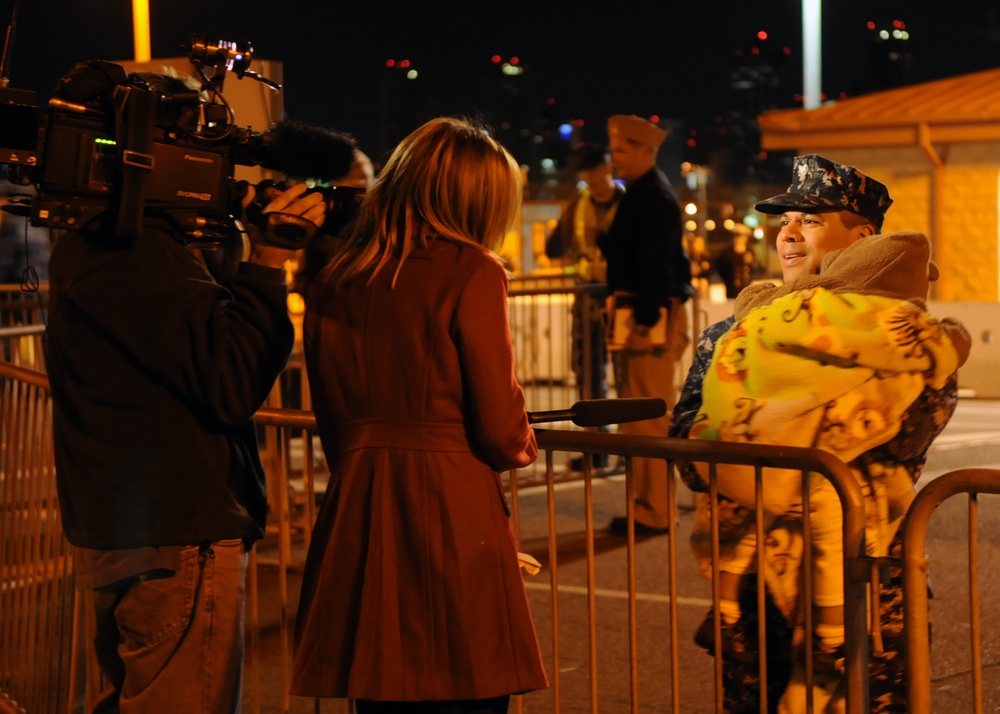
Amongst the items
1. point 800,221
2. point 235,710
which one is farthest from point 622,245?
point 235,710

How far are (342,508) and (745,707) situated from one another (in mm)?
1338

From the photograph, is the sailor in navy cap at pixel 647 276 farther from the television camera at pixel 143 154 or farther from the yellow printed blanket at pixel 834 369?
the television camera at pixel 143 154

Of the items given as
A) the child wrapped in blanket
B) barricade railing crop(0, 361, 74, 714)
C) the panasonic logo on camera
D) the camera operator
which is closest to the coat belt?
the camera operator

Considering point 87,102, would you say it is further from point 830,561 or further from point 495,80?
point 495,80

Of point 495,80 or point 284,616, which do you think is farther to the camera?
point 495,80

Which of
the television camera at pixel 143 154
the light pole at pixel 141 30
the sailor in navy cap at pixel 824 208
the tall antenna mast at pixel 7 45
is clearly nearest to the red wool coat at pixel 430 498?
the television camera at pixel 143 154

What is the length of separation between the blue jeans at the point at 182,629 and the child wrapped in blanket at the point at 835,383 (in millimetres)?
1243

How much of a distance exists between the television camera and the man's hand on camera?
1.1 inches

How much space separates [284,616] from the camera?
3.94 meters

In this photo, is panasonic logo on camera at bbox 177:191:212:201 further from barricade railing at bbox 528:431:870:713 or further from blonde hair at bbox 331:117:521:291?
barricade railing at bbox 528:431:870:713

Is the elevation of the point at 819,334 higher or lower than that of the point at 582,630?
higher

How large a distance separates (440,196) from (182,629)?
3.92ft

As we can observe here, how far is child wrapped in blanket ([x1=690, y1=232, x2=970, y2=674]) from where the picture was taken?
3396 mm

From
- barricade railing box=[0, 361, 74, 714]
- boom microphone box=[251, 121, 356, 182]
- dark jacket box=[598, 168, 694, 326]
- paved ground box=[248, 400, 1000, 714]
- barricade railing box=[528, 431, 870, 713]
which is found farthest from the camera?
dark jacket box=[598, 168, 694, 326]
